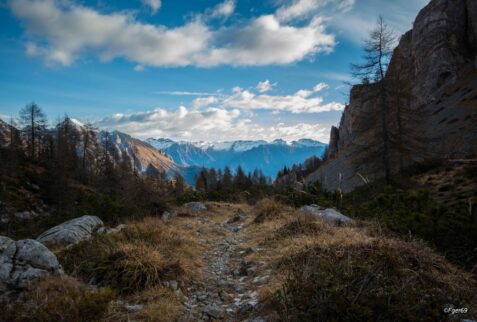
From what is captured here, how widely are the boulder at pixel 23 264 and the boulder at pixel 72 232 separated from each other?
2.89m

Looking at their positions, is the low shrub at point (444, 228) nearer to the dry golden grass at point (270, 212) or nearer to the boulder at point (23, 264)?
the dry golden grass at point (270, 212)

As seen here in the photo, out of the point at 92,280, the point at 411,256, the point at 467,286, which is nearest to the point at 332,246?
the point at 411,256

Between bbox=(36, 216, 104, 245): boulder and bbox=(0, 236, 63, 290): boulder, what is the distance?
2.89 meters

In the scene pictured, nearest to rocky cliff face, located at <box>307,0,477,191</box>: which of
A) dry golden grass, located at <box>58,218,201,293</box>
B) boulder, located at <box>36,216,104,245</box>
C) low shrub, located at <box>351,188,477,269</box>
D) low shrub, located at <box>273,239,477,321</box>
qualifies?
low shrub, located at <box>351,188,477,269</box>

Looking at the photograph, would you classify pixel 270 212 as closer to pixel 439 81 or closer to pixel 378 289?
pixel 378 289

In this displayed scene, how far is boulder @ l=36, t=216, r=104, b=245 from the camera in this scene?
716cm

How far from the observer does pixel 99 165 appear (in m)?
51.3

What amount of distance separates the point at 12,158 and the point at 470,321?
154ft

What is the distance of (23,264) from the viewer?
398cm

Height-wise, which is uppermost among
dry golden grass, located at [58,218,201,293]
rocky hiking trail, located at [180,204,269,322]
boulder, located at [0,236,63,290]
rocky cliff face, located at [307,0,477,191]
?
rocky cliff face, located at [307,0,477,191]

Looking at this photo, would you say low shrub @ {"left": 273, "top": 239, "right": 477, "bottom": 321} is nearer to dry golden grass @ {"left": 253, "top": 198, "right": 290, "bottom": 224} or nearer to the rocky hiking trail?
the rocky hiking trail

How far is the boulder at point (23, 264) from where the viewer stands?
3672 millimetres

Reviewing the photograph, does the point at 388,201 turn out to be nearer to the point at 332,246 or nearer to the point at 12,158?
the point at 332,246

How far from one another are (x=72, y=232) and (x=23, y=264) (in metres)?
3.99
